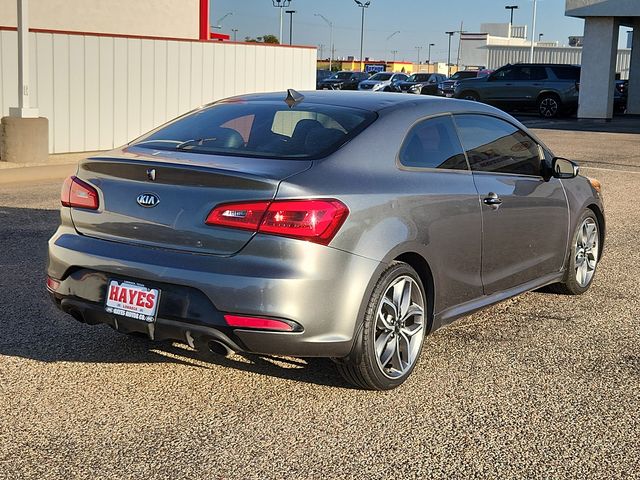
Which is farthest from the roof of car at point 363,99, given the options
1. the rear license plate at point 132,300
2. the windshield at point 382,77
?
the windshield at point 382,77

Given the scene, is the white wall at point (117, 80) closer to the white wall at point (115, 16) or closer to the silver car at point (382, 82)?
the white wall at point (115, 16)

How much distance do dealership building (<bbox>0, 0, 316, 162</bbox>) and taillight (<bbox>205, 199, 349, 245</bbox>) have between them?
1181 centimetres

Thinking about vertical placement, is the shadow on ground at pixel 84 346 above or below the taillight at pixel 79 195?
below

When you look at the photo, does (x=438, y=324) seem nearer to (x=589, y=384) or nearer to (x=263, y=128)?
(x=589, y=384)

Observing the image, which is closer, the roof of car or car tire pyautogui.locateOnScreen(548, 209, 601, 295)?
the roof of car

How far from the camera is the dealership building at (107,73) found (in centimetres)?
1650

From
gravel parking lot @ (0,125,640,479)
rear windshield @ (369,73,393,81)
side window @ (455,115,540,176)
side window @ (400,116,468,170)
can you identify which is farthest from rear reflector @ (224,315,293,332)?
rear windshield @ (369,73,393,81)

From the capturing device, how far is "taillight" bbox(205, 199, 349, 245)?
4449 mm

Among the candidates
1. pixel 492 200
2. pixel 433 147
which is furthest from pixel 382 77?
pixel 433 147

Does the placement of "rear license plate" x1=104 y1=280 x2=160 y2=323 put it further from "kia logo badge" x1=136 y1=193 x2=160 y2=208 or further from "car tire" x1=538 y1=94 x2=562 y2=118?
"car tire" x1=538 y1=94 x2=562 y2=118

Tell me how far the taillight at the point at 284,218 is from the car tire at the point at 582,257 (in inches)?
117

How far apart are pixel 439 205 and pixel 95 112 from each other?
14.0 meters

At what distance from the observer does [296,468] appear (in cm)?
398

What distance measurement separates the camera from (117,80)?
727 inches
